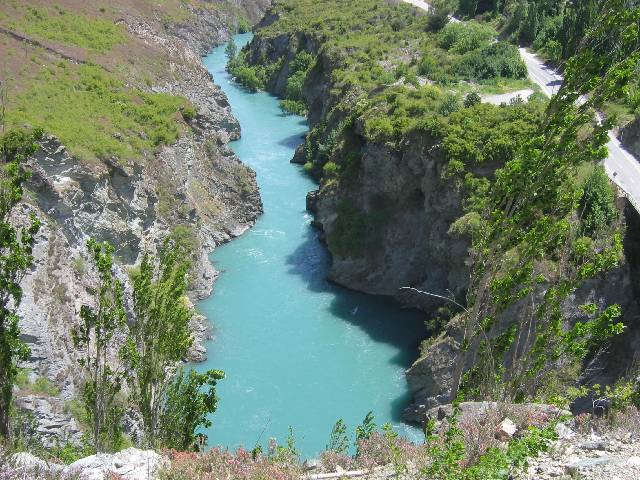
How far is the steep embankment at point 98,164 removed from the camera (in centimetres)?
2977

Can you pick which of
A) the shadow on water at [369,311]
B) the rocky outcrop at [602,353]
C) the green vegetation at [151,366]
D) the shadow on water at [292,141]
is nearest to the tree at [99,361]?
the green vegetation at [151,366]

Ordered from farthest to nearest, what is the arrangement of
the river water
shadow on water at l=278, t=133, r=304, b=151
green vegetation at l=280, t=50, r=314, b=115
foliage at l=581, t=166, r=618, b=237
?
green vegetation at l=280, t=50, r=314, b=115
shadow on water at l=278, t=133, r=304, b=151
the river water
foliage at l=581, t=166, r=618, b=237

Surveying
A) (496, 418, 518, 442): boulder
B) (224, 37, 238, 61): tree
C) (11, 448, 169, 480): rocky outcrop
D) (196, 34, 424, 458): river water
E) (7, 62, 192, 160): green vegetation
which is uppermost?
(496, 418, 518, 442): boulder

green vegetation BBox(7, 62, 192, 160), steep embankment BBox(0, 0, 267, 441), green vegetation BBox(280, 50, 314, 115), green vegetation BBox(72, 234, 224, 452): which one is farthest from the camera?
green vegetation BBox(280, 50, 314, 115)

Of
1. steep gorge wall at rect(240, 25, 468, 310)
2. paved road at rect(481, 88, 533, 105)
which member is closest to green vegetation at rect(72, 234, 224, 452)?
steep gorge wall at rect(240, 25, 468, 310)

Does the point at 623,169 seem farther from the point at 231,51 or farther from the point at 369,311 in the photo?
the point at 231,51

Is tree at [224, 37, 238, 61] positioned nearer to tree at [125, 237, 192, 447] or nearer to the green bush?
the green bush

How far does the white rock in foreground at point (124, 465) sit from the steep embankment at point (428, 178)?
31.5ft

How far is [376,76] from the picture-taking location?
195 feet

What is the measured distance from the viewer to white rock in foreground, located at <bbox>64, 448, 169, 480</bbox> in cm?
1381

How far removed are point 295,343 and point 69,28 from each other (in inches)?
1476

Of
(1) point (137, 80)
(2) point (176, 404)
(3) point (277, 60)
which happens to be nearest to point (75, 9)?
(1) point (137, 80)

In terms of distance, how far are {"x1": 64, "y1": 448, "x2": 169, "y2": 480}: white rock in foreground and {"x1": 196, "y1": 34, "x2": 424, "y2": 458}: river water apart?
11666 mm

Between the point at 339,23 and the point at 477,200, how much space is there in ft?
158
